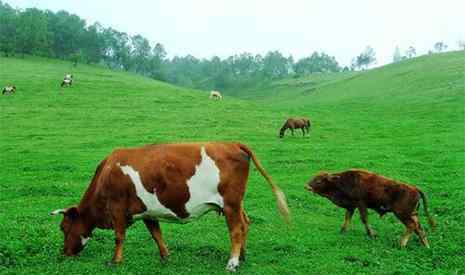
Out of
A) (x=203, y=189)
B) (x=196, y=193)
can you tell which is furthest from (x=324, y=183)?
(x=196, y=193)

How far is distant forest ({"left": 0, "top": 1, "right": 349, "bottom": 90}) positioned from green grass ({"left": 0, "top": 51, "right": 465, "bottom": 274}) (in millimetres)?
51546

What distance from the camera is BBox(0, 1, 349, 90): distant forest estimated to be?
108831 millimetres

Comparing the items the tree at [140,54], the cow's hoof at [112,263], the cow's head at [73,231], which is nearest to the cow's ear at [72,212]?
the cow's head at [73,231]

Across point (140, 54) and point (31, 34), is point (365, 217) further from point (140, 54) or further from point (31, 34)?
point (140, 54)

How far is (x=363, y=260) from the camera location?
37.7ft

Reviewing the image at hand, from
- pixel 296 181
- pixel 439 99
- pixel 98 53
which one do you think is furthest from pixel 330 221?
pixel 98 53

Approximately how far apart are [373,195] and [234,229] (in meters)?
4.23

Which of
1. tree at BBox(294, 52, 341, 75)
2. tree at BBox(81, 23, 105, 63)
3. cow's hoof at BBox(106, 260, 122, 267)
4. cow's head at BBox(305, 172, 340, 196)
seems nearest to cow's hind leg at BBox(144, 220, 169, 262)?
cow's hoof at BBox(106, 260, 122, 267)

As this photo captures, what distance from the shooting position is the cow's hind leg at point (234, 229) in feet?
34.2

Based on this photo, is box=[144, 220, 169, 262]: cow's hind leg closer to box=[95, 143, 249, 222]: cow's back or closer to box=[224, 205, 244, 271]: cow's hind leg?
box=[95, 143, 249, 222]: cow's back

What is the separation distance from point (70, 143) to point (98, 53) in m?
105

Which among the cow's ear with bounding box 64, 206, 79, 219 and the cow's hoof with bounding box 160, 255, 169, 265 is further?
the cow's ear with bounding box 64, 206, 79, 219

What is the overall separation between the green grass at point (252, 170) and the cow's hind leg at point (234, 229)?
10.6 inches

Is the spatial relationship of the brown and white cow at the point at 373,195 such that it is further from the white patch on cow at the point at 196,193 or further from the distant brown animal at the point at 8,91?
the distant brown animal at the point at 8,91
